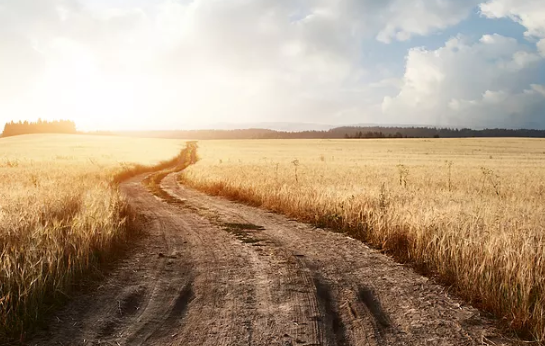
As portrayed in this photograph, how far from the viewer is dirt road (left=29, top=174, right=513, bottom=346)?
4375 millimetres

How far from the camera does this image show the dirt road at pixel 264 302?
14.4 feet

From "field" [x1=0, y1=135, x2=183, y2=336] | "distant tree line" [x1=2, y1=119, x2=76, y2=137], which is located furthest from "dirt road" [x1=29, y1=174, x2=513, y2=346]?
"distant tree line" [x1=2, y1=119, x2=76, y2=137]

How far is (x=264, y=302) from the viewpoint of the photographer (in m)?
5.30

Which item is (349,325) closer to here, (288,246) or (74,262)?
(288,246)

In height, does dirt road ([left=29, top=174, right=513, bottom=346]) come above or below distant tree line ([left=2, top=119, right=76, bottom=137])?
below

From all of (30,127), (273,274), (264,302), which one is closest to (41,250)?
(264,302)

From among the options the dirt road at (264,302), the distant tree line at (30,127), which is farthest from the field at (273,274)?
the distant tree line at (30,127)

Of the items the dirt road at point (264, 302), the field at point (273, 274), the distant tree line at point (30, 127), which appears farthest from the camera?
the distant tree line at point (30, 127)

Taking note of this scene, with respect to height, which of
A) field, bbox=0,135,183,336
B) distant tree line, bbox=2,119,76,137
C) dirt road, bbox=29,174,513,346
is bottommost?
dirt road, bbox=29,174,513,346

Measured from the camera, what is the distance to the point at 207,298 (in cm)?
546

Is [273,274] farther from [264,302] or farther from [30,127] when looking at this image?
[30,127]

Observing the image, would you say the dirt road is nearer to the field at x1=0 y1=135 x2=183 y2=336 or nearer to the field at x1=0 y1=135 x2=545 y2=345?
the field at x1=0 y1=135 x2=545 y2=345

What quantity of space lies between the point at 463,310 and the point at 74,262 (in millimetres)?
6257

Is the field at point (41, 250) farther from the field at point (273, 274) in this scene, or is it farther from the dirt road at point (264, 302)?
the dirt road at point (264, 302)
